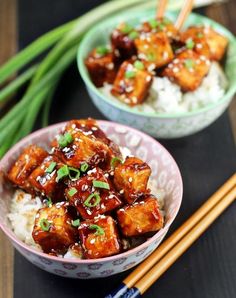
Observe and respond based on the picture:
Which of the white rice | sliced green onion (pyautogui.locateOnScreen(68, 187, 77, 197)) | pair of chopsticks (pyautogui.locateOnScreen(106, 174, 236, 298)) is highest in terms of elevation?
sliced green onion (pyautogui.locateOnScreen(68, 187, 77, 197))

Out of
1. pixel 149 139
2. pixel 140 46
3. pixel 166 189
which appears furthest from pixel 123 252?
pixel 140 46

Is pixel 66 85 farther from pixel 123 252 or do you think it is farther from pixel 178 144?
pixel 123 252

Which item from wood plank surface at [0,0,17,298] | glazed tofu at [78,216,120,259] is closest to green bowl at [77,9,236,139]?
wood plank surface at [0,0,17,298]

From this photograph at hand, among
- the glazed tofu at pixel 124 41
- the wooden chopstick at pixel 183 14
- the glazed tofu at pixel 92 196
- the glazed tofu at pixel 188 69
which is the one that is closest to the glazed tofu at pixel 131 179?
the glazed tofu at pixel 92 196

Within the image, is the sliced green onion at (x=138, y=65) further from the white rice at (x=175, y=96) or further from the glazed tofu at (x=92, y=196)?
the glazed tofu at (x=92, y=196)

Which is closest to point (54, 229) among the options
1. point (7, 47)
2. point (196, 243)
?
point (196, 243)

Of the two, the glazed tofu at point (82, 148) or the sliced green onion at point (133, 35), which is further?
the sliced green onion at point (133, 35)

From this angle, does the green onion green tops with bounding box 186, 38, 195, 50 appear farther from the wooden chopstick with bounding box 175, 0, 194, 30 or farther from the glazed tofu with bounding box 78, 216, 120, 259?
the glazed tofu with bounding box 78, 216, 120, 259
